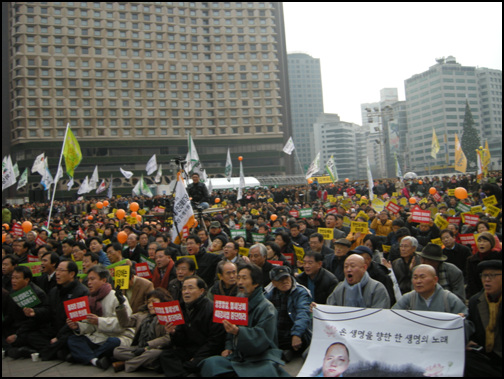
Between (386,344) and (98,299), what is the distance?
354 centimetres

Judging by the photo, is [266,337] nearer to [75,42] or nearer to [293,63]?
[75,42]

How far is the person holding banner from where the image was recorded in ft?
16.9

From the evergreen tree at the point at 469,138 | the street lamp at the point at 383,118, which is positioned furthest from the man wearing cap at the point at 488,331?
the evergreen tree at the point at 469,138

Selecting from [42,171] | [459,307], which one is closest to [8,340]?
[459,307]

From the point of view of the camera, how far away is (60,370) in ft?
17.6

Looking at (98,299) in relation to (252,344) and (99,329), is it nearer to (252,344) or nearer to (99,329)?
(99,329)

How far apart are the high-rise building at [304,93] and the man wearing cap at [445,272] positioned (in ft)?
474

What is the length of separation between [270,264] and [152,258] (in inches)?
99.6

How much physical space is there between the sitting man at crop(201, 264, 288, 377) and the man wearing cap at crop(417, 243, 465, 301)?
215 cm

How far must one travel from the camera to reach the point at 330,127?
136 metres

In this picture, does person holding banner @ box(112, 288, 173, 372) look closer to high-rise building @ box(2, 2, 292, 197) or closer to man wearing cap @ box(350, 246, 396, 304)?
man wearing cap @ box(350, 246, 396, 304)

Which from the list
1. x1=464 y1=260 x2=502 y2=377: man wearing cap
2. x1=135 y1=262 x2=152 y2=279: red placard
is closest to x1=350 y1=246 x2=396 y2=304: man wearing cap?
x1=464 y1=260 x2=502 y2=377: man wearing cap

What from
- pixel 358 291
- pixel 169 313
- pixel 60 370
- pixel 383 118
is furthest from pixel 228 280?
pixel 383 118

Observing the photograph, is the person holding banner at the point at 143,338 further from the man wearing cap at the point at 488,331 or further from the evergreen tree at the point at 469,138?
the evergreen tree at the point at 469,138
